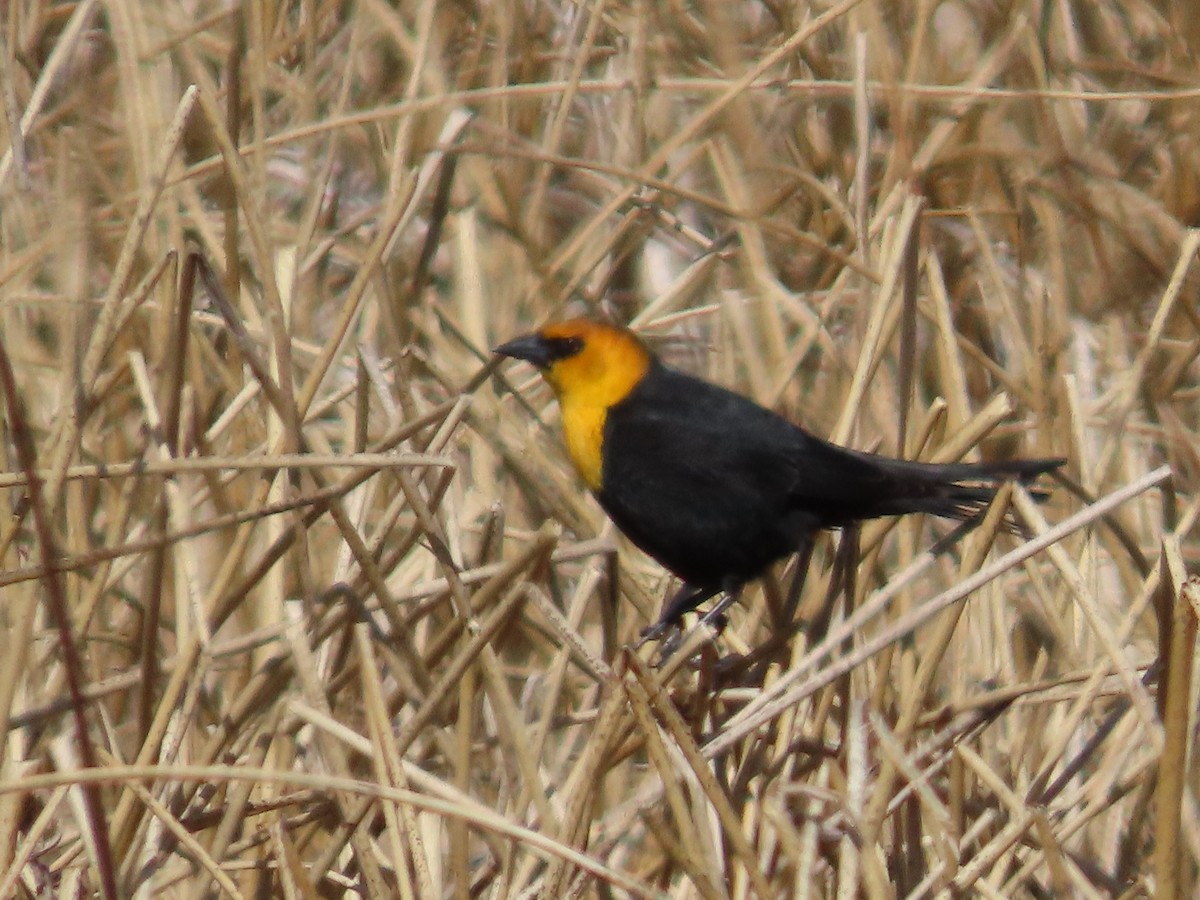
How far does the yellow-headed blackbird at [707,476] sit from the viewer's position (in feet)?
8.18

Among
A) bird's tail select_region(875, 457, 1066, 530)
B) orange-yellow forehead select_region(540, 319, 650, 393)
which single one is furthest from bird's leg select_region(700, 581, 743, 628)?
orange-yellow forehead select_region(540, 319, 650, 393)

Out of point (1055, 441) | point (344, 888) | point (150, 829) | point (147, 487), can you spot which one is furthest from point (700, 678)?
point (147, 487)

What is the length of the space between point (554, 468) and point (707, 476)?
1.54 ft

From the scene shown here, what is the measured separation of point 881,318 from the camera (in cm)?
226

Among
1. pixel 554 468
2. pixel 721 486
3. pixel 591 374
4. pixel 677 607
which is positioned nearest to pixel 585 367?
pixel 591 374

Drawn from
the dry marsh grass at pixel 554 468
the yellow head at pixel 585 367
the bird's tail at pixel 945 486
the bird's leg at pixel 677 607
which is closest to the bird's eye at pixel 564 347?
the yellow head at pixel 585 367

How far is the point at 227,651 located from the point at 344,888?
1.20ft

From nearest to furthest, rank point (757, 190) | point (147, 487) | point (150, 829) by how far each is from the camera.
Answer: point (150, 829)
point (147, 487)
point (757, 190)

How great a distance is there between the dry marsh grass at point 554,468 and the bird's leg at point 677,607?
0.21 ft

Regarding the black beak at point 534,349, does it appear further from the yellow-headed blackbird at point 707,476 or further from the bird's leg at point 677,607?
the bird's leg at point 677,607

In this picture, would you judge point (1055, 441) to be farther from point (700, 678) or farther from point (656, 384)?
point (700, 678)

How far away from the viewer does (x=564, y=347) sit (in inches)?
117

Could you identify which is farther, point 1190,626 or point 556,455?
point 556,455

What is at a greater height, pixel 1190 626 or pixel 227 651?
pixel 1190 626
